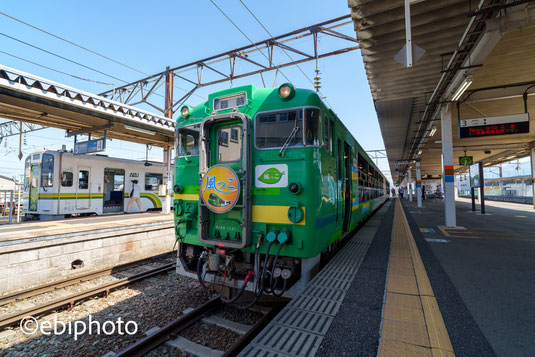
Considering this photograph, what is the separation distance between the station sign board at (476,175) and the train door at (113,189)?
19.7m

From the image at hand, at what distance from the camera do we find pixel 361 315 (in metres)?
3.04

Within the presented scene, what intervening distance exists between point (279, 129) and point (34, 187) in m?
13.3

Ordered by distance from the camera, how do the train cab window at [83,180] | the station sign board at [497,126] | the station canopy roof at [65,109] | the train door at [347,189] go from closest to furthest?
the train door at [347,189]
the station canopy roof at [65,109]
the station sign board at [497,126]
the train cab window at [83,180]

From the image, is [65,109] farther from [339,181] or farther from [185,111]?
[339,181]

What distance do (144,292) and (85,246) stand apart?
265 centimetres

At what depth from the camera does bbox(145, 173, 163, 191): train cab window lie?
15.2 meters

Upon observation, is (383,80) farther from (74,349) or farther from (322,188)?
(74,349)

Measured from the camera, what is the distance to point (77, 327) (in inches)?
152

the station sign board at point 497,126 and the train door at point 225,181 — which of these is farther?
the station sign board at point 497,126

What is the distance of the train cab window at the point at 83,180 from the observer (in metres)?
11.9

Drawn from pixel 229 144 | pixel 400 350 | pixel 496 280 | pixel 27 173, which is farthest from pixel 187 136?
pixel 27 173

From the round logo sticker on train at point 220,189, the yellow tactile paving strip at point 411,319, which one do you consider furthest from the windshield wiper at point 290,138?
the yellow tactile paving strip at point 411,319

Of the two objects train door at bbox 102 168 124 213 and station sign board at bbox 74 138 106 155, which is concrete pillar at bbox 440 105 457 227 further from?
train door at bbox 102 168 124 213

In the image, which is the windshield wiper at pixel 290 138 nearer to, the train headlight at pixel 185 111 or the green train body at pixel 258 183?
the green train body at pixel 258 183
